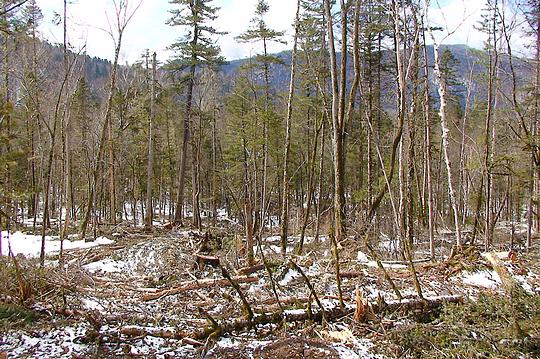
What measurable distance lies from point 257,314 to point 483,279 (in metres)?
5.15

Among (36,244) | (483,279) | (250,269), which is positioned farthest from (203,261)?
(36,244)

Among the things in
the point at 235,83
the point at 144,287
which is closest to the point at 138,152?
the point at 235,83

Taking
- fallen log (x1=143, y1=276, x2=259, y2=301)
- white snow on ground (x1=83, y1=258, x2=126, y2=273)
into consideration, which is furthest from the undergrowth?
white snow on ground (x1=83, y1=258, x2=126, y2=273)

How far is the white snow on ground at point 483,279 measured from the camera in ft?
25.9

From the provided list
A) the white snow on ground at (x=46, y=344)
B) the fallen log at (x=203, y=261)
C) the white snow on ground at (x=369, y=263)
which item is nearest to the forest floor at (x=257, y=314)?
the white snow on ground at (x=46, y=344)

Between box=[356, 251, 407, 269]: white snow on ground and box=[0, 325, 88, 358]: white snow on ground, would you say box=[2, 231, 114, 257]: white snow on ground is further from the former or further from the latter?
box=[0, 325, 88, 358]: white snow on ground

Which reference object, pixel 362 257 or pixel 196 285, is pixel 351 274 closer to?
pixel 362 257

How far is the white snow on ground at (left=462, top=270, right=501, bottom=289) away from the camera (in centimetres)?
791

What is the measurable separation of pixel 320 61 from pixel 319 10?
2.42 meters

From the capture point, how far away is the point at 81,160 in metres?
29.4

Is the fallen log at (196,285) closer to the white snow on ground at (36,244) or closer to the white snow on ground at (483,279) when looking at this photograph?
the white snow on ground at (483,279)

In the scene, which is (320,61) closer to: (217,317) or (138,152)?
(217,317)

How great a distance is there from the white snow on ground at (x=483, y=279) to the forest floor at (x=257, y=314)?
0.02 m

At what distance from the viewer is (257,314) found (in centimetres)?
588
